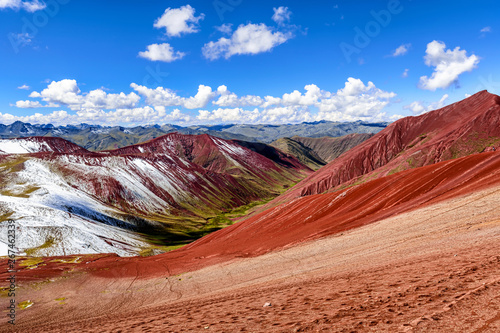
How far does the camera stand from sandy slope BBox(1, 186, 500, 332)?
10.6 meters

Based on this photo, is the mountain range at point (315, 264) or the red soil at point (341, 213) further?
the red soil at point (341, 213)

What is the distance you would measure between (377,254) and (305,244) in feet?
34.4

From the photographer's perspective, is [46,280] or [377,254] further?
[46,280]

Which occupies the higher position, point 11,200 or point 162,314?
point 11,200

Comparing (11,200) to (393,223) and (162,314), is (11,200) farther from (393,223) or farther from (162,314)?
(393,223)

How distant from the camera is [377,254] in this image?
21469 mm

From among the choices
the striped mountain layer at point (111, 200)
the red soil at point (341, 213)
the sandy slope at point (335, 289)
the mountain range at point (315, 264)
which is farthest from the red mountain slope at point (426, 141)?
the sandy slope at point (335, 289)

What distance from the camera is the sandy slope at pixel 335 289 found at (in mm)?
10555

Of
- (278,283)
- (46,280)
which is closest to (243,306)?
(278,283)

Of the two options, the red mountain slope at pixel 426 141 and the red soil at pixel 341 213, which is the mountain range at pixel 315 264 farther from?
the red mountain slope at pixel 426 141

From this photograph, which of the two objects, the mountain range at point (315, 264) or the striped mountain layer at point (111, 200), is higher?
the striped mountain layer at point (111, 200)

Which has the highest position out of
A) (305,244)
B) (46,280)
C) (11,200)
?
(11,200)

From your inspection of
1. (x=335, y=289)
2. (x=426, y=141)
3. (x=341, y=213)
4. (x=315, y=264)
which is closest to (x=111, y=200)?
(x=341, y=213)

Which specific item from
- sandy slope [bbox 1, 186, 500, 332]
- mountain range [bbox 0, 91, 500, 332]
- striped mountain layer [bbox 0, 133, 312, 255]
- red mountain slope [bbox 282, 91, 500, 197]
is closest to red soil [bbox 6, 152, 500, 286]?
mountain range [bbox 0, 91, 500, 332]
